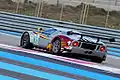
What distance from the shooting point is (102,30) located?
22125 millimetres

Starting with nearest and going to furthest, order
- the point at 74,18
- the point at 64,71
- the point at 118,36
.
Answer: the point at 64,71
the point at 118,36
the point at 74,18

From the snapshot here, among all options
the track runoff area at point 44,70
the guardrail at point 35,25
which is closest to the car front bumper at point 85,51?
the track runoff area at point 44,70

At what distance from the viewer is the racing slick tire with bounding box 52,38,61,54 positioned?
13461 millimetres

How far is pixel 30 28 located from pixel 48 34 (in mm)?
8300

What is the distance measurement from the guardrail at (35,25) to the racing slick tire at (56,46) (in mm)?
8234

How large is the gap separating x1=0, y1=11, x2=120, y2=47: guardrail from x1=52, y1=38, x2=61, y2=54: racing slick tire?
8234mm

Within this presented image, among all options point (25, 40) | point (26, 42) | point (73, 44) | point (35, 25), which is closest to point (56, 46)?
point (73, 44)

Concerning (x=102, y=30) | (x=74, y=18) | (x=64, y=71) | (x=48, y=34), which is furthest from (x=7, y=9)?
(x=64, y=71)

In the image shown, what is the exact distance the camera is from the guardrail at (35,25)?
22.0m

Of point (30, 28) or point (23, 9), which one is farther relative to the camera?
point (23, 9)

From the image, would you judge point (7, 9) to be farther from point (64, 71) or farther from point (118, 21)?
point (64, 71)

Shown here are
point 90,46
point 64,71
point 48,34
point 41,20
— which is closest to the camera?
point 64,71

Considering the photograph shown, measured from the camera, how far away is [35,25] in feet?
74.9

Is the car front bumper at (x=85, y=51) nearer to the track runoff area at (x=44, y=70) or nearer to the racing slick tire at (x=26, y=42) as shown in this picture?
the track runoff area at (x=44, y=70)
